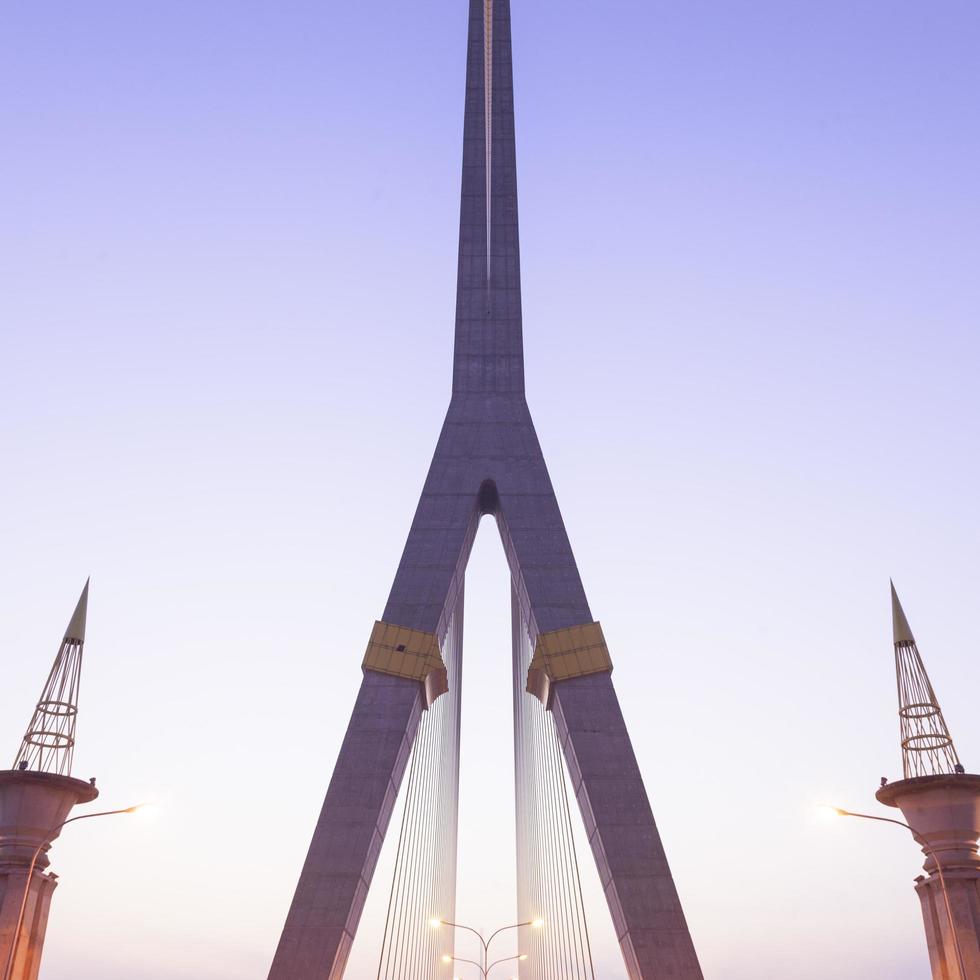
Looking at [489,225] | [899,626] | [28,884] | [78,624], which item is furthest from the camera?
[489,225]

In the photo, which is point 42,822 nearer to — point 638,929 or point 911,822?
point 638,929

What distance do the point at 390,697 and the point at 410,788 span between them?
4.92m

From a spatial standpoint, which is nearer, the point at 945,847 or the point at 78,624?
the point at 945,847

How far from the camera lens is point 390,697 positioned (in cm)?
2652

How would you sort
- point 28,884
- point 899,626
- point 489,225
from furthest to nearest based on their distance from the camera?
point 489,225 < point 899,626 < point 28,884

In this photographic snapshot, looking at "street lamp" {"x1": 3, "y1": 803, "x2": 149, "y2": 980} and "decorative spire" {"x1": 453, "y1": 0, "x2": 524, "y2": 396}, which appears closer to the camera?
"street lamp" {"x1": 3, "y1": 803, "x2": 149, "y2": 980}

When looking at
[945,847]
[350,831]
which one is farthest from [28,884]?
[945,847]

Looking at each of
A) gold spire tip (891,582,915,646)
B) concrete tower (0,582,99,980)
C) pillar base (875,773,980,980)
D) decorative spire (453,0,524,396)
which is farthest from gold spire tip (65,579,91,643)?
gold spire tip (891,582,915,646)

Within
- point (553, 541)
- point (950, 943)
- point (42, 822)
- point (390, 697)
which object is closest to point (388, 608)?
point (390, 697)

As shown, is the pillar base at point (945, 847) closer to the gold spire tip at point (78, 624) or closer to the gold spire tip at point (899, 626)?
the gold spire tip at point (899, 626)

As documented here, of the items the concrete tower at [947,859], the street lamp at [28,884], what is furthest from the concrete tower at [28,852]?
the concrete tower at [947,859]

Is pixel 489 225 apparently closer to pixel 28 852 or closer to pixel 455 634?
pixel 455 634

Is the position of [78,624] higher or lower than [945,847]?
higher

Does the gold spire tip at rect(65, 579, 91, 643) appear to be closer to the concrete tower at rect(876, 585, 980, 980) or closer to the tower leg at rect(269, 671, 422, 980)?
the tower leg at rect(269, 671, 422, 980)
